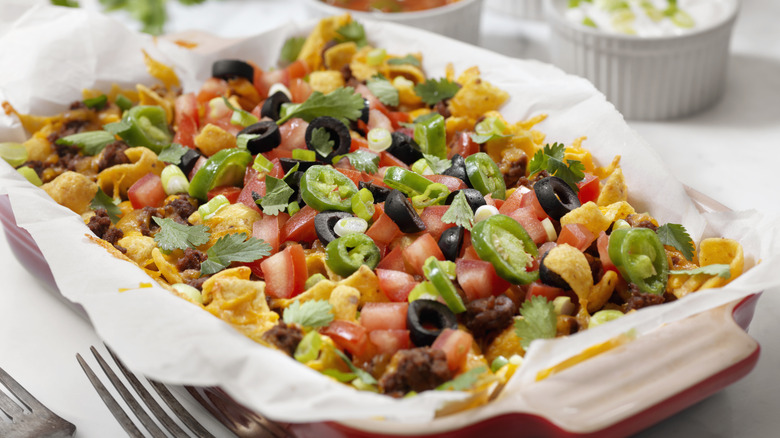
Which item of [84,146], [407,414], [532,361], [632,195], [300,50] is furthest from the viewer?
[300,50]

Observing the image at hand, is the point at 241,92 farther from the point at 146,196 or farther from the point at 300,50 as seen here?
the point at 146,196

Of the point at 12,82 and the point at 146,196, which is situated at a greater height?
the point at 12,82

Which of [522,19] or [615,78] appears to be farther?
[522,19]

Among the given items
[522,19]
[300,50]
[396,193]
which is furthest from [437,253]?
[522,19]

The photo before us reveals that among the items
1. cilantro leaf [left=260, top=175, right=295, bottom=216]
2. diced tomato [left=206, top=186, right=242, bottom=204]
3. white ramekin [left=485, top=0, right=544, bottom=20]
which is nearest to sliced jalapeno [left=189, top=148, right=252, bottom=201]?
diced tomato [left=206, top=186, right=242, bottom=204]

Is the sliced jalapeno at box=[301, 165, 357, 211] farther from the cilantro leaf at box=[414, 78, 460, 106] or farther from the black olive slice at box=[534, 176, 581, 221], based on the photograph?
the cilantro leaf at box=[414, 78, 460, 106]

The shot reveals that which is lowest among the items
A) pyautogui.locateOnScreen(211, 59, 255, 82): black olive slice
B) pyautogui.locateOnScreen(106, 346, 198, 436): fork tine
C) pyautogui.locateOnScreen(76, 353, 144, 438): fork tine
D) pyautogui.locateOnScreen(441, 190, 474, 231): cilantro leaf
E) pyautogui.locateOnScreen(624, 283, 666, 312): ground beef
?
pyautogui.locateOnScreen(106, 346, 198, 436): fork tine
